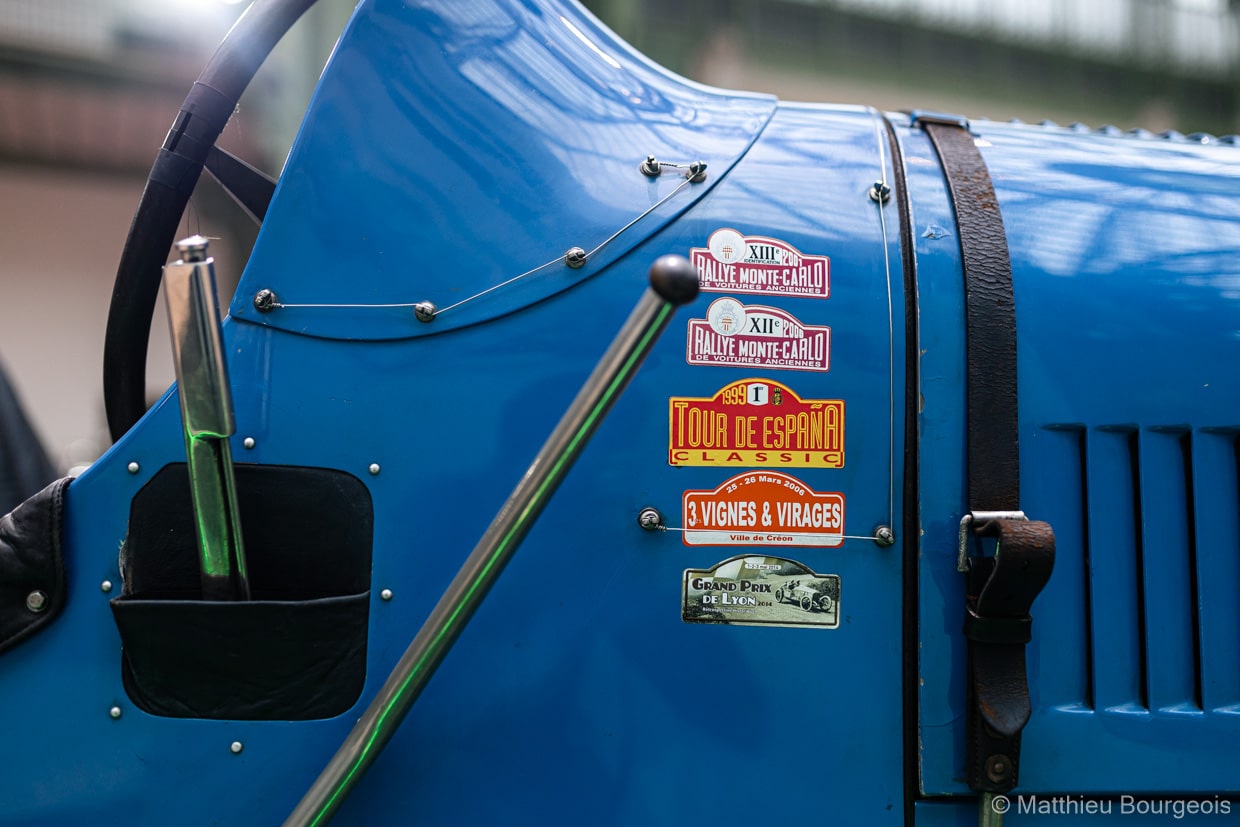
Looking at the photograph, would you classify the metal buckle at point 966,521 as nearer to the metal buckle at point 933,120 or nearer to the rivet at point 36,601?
the metal buckle at point 933,120

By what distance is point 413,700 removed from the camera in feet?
3.17

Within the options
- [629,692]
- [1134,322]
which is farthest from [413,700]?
[1134,322]

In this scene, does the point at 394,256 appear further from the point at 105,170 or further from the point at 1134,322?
the point at 105,170

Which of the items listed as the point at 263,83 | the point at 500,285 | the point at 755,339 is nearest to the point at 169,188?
the point at 500,285

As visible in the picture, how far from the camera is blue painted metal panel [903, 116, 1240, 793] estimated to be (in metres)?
1.12

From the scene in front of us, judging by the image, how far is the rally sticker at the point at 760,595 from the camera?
1.11 metres

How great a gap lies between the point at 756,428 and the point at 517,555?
33 cm

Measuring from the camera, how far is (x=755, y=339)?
1.13 m

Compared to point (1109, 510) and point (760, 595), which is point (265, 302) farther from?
point (1109, 510)

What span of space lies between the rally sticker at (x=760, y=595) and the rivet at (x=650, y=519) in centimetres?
7

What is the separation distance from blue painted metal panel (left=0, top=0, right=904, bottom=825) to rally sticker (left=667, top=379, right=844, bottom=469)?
15mm

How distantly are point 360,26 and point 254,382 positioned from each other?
0.48m

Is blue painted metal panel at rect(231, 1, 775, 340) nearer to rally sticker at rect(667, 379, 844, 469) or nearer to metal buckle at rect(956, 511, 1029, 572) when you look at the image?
rally sticker at rect(667, 379, 844, 469)

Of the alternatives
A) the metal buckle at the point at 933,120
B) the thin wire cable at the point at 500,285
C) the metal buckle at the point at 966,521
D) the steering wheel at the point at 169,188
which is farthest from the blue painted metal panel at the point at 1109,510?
the steering wheel at the point at 169,188
